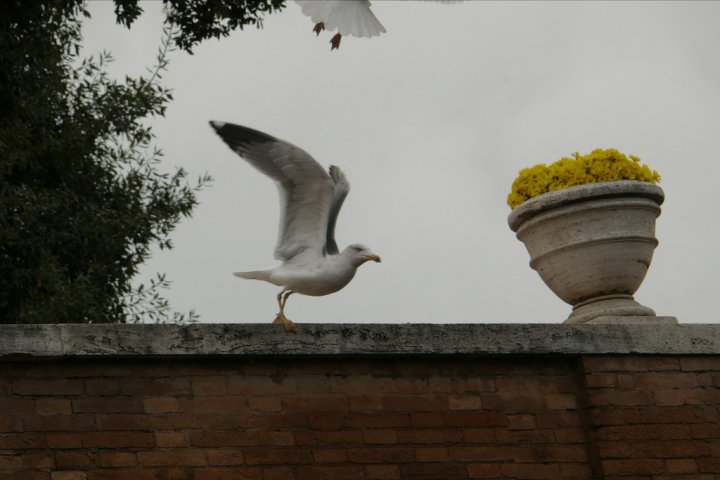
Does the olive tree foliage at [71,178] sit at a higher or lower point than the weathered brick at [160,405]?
higher

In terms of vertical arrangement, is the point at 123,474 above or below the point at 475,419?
below

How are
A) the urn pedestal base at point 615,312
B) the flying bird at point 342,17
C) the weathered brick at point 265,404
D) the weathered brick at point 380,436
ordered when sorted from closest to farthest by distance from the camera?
the weathered brick at point 265,404 → the weathered brick at point 380,436 → the urn pedestal base at point 615,312 → the flying bird at point 342,17

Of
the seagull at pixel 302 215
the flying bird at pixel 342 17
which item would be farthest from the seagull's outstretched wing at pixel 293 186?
the flying bird at pixel 342 17

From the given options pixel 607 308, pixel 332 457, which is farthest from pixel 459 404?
pixel 607 308

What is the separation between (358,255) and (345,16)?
6.26 ft

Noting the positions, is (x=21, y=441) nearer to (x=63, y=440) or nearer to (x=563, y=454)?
(x=63, y=440)

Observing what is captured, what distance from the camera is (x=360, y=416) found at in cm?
609

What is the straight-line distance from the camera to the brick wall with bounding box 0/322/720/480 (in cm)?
562

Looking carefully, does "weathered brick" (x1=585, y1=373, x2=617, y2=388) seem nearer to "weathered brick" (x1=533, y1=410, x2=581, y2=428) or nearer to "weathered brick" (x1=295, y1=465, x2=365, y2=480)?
"weathered brick" (x1=533, y1=410, x2=581, y2=428)

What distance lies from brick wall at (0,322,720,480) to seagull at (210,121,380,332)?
51 cm

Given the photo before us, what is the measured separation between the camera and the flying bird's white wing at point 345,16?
25.0ft

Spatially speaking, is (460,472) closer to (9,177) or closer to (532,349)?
(532,349)

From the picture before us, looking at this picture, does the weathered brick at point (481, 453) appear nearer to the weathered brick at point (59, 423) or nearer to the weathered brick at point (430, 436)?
the weathered brick at point (430, 436)

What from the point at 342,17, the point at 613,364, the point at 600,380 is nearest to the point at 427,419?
the point at 600,380
